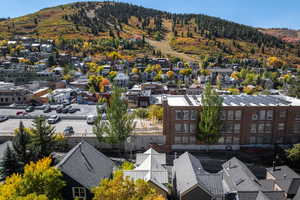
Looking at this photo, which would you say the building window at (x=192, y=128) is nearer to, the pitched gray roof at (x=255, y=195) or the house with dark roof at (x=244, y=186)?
the house with dark roof at (x=244, y=186)

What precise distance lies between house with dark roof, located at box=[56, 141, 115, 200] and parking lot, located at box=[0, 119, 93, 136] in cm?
1626

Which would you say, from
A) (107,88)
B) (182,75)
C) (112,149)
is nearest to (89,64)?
(107,88)

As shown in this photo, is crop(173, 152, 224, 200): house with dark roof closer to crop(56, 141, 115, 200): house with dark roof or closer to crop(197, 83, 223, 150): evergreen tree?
crop(56, 141, 115, 200): house with dark roof

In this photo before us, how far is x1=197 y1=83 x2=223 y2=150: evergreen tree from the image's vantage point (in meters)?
36.2

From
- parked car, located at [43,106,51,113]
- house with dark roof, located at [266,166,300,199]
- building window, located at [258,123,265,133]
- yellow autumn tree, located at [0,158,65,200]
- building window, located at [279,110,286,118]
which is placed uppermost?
building window, located at [279,110,286,118]

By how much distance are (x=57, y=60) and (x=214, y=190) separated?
132810 mm

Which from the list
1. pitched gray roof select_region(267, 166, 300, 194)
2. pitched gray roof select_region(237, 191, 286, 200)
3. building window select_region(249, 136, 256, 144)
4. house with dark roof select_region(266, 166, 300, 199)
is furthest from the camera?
building window select_region(249, 136, 256, 144)

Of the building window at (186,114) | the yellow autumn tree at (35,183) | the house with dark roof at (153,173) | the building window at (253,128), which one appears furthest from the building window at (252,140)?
the yellow autumn tree at (35,183)

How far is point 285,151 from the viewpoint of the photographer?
114ft

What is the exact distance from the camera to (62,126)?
46.8 m

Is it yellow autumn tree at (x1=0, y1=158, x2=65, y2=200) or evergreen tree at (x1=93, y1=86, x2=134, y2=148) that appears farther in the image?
evergreen tree at (x1=93, y1=86, x2=134, y2=148)

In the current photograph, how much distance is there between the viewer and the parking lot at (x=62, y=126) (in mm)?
43322

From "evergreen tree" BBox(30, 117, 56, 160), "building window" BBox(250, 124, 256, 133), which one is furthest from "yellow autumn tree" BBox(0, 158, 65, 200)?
"building window" BBox(250, 124, 256, 133)

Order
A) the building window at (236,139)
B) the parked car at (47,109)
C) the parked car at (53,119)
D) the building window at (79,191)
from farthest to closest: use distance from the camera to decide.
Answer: the parked car at (47,109)
the parked car at (53,119)
the building window at (236,139)
the building window at (79,191)
